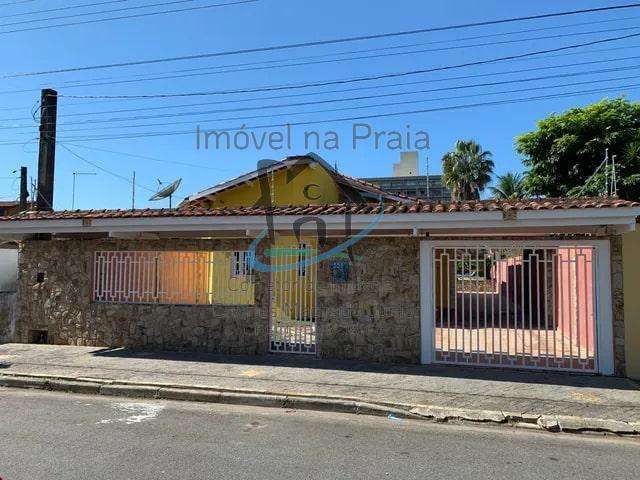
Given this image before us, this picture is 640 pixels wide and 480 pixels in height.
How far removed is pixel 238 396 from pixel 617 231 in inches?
254

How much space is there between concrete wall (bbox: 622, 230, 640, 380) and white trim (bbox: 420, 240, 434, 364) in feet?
10.1

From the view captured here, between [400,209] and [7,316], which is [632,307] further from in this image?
[7,316]

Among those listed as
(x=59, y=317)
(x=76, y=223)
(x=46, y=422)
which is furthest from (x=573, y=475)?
(x=59, y=317)

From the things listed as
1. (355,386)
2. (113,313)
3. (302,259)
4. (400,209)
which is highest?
(400,209)

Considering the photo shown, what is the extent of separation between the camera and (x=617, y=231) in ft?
27.3

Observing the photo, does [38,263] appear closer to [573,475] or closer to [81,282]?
[81,282]

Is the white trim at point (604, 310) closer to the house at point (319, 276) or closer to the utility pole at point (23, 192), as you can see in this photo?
the house at point (319, 276)

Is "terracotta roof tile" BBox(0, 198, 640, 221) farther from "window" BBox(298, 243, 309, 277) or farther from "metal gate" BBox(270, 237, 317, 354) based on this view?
"metal gate" BBox(270, 237, 317, 354)

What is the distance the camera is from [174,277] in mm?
10789

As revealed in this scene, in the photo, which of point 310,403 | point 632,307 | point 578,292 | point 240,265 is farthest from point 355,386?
point 632,307

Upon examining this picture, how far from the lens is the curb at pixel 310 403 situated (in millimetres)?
6035

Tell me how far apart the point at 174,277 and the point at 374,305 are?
167 inches

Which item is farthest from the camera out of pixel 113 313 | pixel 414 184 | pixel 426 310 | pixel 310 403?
pixel 414 184

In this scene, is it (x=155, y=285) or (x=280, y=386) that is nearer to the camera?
(x=280, y=386)
